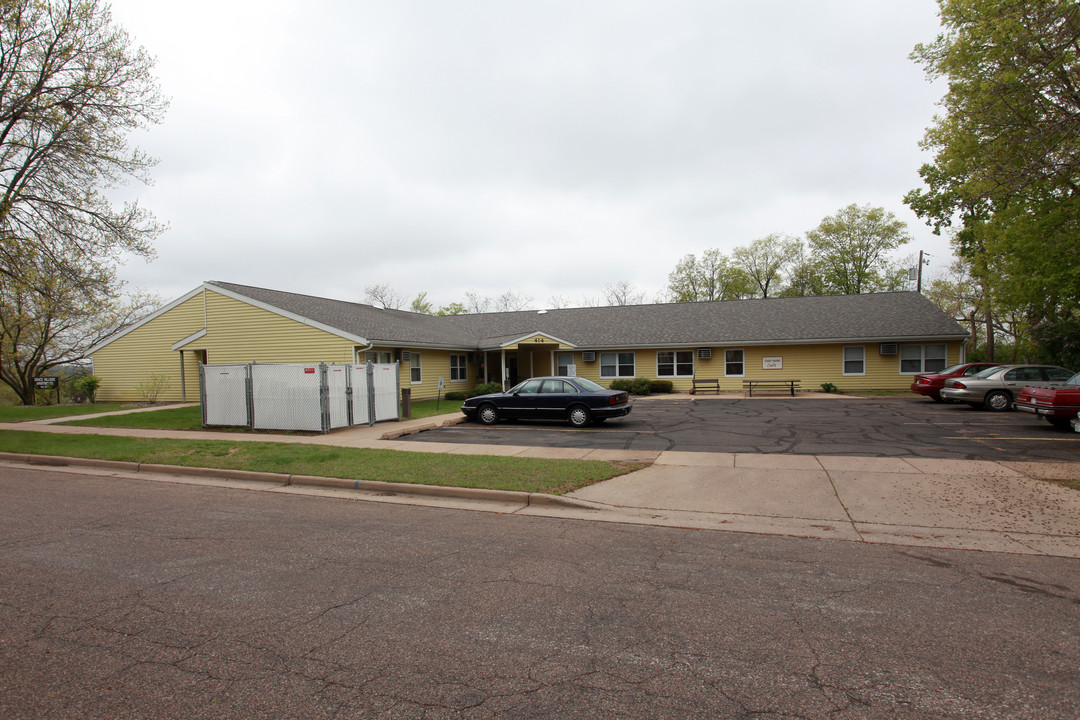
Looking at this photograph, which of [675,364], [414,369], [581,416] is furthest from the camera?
[675,364]

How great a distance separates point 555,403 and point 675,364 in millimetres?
14690

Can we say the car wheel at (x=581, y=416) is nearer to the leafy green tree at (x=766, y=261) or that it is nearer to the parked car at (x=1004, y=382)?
the parked car at (x=1004, y=382)

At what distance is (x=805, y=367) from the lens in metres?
27.5

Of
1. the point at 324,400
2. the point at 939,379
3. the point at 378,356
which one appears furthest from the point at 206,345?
the point at 939,379

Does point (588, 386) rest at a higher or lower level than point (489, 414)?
higher

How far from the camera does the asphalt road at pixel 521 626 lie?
121 inches

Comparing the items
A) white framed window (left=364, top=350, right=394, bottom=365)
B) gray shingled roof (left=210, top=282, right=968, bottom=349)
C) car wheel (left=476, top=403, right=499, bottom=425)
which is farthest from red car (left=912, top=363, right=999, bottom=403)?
white framed window (left=364, top=350, right=394, bottom=365)

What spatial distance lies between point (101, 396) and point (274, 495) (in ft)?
80.2

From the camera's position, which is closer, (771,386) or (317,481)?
(317,481)

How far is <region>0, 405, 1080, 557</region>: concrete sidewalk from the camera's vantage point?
20.9 feet

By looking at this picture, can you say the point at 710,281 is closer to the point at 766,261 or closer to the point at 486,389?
the point at 766,261

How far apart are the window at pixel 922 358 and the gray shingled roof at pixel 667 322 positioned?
946mm

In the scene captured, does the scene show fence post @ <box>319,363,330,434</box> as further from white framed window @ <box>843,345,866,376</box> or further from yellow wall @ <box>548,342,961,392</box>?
white framed window @ <box>843,345,866,376</box>

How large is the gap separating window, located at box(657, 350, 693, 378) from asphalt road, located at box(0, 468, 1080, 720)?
2336 cm
